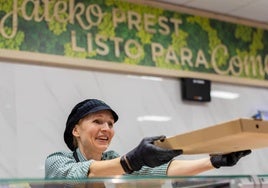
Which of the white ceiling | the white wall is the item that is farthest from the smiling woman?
the white ceiling

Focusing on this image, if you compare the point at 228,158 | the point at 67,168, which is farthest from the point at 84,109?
the point at 228,158

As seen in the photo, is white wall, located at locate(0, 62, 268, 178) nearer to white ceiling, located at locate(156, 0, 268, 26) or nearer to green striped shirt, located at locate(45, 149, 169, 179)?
white ceiling, located at locate(156, 0, 268, 26)

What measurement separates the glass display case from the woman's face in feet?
2.77

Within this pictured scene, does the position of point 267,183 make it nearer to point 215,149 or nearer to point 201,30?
point 215,149

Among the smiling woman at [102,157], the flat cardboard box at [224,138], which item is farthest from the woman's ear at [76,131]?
the flat cardboard box at [224,138]

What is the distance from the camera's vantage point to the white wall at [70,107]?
287 centimetres

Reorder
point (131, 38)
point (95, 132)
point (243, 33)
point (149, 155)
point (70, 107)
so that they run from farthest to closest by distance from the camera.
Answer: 1. point (243, 33)
2. point (131, 38)
3. point (70, 107)
4. point (95, 132)
5. point (149, 155)

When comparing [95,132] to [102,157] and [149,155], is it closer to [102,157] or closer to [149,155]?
[102,157]

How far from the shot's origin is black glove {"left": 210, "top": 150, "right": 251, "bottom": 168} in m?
1.53

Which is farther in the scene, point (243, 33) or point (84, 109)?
point (243, 33)

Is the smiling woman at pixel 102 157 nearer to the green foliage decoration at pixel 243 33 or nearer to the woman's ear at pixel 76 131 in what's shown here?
the woman's ear at pixel 76 131

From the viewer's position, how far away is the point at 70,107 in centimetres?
310

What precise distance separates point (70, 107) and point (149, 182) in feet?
6.24

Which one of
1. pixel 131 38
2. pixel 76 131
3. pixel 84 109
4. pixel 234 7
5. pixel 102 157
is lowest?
pixel 102 157
